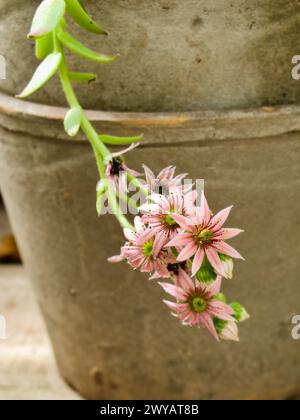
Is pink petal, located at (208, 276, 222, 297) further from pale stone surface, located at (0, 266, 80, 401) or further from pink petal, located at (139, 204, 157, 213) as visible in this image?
pale stone surface, located at (0, 266, 80, 401)

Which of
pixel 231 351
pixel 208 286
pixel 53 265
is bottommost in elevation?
pixel 208 286

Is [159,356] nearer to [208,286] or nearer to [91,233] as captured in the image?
[91,233]

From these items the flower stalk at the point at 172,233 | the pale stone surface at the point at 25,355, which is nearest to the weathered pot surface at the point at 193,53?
the flower stalk at the point at 172,233

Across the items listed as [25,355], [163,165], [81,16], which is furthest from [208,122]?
[25,355]

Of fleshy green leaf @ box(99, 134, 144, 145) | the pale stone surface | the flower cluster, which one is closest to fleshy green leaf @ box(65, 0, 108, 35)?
fleshy green leaf @ box(99, 134, 144, 145)

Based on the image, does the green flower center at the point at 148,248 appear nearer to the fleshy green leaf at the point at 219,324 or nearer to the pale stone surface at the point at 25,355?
the fleshy green leaf at the point at 219,324
